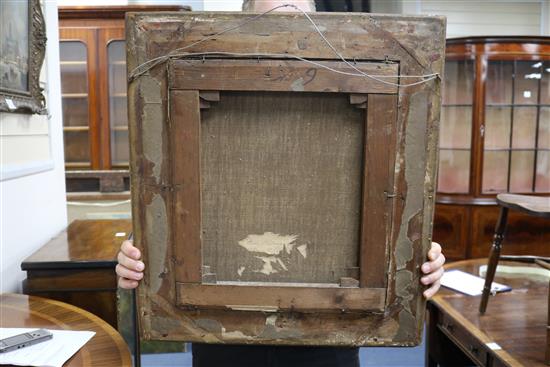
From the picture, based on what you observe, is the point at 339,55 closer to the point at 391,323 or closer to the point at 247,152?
the point at 247,152

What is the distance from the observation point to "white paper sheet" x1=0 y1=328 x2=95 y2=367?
1026 millimetres

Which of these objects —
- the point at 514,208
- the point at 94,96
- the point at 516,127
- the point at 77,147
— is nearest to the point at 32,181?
the point at 514,208

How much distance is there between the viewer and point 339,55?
0.75 meters

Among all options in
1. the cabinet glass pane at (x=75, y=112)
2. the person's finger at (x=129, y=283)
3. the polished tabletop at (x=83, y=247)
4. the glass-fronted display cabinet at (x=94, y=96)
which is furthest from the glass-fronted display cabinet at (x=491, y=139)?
the person's finger at (x=129, y=283)

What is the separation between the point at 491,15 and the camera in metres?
4.39

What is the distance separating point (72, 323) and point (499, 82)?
3.49 meters

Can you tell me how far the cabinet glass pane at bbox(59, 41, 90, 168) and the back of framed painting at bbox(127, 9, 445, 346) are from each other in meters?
3.39

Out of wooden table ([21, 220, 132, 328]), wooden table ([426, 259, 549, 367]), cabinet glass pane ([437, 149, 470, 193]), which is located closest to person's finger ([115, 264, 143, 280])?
wooden table ([21, 220, 132, 328])

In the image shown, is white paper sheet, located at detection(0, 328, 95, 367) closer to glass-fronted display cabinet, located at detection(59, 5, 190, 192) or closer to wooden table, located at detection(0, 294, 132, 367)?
wooden table, located at detection(0, 294, 132, 367)

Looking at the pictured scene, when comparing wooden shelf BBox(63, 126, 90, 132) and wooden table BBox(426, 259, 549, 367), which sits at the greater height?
wooden shelf BBox(63, 126, 90, 132)

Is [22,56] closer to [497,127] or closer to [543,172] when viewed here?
[497,127]

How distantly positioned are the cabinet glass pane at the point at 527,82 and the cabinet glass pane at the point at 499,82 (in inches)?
2.2

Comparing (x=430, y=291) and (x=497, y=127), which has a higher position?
(x=497, y=127)

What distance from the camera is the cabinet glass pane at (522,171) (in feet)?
12.7
